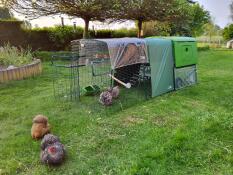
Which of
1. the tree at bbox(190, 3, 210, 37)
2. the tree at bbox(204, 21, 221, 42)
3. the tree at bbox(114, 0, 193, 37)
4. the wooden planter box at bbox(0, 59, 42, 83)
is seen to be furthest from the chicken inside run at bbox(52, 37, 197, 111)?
the tree at bbox(204, 21, 221, 42)

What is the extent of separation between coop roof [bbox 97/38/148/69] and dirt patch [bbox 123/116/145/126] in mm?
827

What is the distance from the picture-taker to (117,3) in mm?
11047

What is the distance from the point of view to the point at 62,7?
10812 mm

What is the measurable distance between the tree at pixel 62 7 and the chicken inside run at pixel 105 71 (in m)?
5.66

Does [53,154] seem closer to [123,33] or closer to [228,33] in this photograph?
[123,33]

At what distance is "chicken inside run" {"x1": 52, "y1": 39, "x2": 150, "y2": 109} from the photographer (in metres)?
4.32

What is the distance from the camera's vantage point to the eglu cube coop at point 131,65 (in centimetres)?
443

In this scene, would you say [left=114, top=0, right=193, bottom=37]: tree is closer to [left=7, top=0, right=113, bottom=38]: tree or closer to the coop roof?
[left=7, top=0, right=113, bottom=38]: tree

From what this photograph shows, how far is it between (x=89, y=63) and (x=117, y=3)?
7108mm

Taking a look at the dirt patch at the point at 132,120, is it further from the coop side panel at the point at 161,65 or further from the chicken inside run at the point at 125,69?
the coop side panel at the point at 161,65

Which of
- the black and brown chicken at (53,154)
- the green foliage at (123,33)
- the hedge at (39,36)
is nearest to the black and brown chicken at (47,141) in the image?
the black and brown chicken at (53,154)

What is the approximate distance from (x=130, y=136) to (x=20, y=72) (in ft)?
14.5

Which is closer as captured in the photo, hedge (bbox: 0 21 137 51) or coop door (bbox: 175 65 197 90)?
coop door (bbox: 175 65 197 90)

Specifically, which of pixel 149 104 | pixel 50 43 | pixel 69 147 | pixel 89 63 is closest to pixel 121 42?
pixel 89 63
